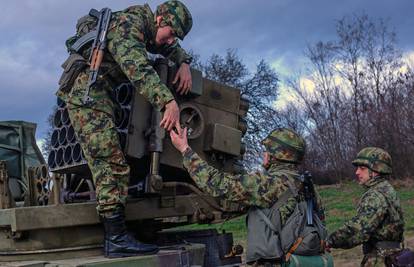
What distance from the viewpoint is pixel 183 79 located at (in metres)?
5.03

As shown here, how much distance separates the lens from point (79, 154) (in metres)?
4.89

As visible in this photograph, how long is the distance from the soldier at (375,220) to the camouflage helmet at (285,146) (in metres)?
1.09

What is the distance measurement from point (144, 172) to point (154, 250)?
0.79m

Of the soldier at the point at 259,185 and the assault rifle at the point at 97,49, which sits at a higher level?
the assault rifle at the point at 97,49

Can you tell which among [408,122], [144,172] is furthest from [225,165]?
[408,122]

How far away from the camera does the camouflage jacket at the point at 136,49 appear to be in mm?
4395

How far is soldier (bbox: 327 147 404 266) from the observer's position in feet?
17.7

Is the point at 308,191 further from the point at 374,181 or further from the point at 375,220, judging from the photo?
the point at 374,181

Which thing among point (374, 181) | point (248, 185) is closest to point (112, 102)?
point (248, 185)

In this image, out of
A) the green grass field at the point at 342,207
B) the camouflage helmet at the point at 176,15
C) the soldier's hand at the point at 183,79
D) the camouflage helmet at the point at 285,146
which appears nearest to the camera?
the camouflage helmet at the point at 285,146

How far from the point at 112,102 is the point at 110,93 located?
7 cm

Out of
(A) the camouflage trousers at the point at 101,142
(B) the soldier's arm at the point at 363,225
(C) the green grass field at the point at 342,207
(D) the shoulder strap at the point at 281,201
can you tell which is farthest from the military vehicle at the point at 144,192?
(C) the green grass field at the point at 342,207

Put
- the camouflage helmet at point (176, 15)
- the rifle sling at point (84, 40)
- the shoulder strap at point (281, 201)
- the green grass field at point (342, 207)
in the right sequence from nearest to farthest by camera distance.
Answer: the shoulder strap at point (281, 201) < the rifle sling at point (84, 40) < the camouflage helmet at point (176, 15) < the green grass field at point (342, 207)

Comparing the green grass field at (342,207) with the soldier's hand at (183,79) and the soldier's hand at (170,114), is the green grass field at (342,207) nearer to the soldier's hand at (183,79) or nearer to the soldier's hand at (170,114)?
the soldier's hand at (183,79)
